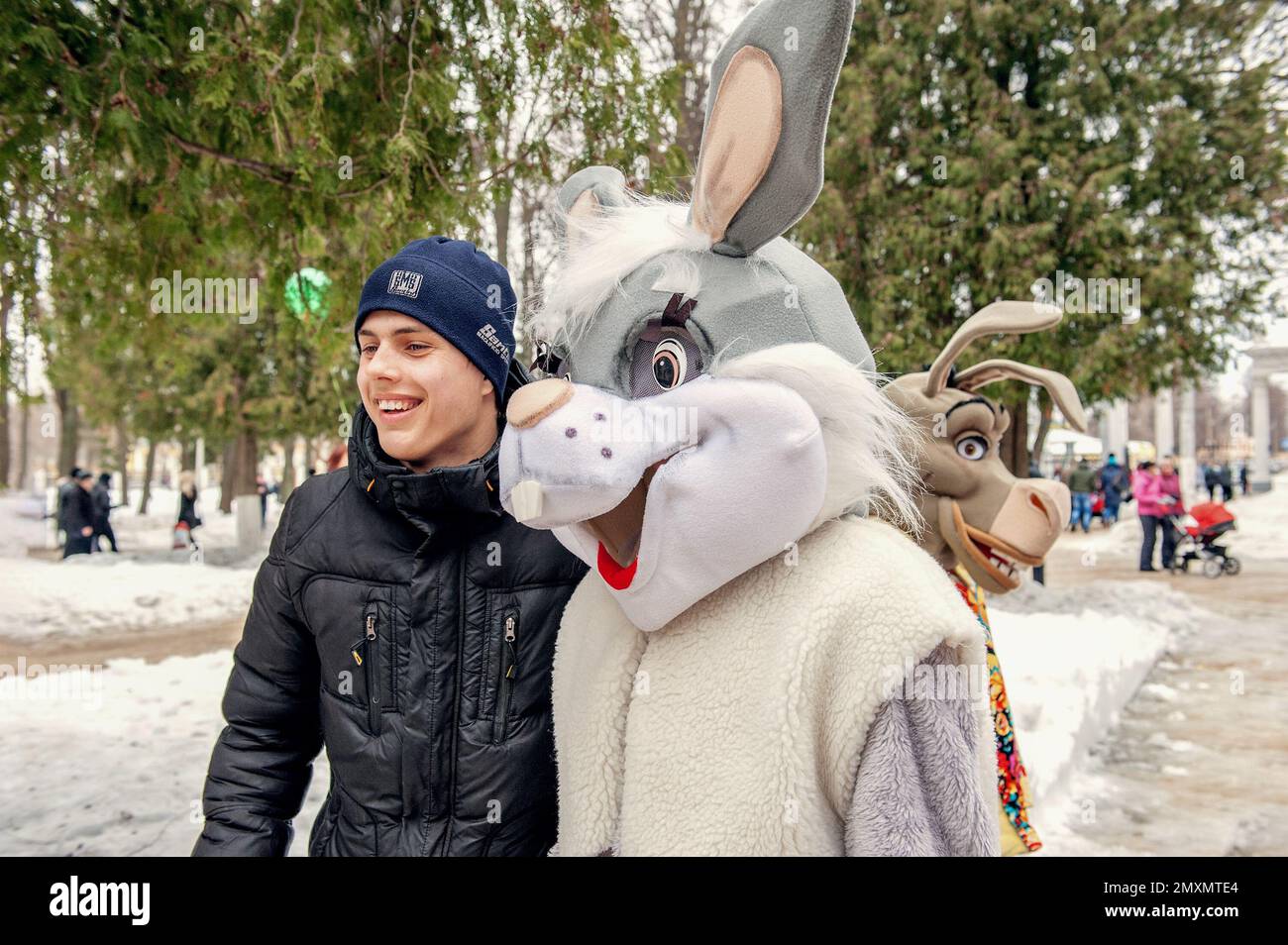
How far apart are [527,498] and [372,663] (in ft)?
2.02

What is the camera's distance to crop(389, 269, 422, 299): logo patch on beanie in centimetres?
179

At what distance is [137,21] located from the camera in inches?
117

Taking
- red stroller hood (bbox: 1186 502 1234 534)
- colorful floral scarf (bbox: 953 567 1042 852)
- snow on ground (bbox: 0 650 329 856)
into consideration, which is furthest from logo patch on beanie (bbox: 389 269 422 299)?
red stroller hood (bbox: 1186 502 1234 534)

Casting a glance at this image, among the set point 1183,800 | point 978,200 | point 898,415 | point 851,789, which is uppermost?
point 978,200

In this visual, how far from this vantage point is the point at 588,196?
1761 millimetres

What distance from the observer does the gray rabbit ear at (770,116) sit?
1361 mm

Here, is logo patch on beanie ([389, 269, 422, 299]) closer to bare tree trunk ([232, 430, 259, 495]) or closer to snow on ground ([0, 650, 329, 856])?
snow on ground ([0, 650, 329, 856])

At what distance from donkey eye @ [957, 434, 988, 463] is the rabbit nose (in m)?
2.08

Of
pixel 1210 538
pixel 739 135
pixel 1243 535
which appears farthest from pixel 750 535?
pixel 1243 535

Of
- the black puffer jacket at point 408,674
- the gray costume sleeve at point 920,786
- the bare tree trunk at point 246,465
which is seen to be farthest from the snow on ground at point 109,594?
the gray costume sleeve at point 920,786

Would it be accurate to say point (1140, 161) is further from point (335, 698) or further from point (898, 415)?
point (335, 698)

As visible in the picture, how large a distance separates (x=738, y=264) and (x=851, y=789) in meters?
0.85

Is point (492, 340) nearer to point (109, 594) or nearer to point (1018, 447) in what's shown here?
point (1018, 447)
